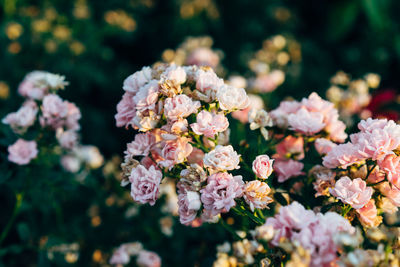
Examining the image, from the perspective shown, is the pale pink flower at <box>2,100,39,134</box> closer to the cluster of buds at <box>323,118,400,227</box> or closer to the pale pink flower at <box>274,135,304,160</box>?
the pale pink flower at <box>274,135,304,160</box>

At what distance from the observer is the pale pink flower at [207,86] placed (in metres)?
0.95

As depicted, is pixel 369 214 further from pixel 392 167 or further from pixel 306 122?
pixel 306 122

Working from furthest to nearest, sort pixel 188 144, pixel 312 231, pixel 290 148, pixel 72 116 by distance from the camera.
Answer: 1. pixel 72 116
2. pixel 290 148
3. pixel 188 144
4. pixel 312 231

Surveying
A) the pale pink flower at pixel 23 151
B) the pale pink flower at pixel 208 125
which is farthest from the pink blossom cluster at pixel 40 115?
the pale pink flower at pixel 208 125

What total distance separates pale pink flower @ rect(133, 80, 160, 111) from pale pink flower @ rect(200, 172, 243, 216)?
25 centimetres

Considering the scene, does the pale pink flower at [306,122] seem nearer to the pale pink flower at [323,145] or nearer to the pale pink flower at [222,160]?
the pale pink flower at [323,145]

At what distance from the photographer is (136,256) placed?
1428 mm

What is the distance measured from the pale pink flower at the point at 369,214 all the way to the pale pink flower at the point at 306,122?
0.84 ft

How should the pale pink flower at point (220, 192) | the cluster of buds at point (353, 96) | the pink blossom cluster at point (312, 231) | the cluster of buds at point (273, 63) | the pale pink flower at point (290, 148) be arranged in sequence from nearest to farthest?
the pink blossom cluster at point (312, 231) < the pale pink flower at point (220, 192) < the pale pink flower at point (290, 148) < the cluster of buds at point (353, 96) < the cluster of buds at point (273, 63)

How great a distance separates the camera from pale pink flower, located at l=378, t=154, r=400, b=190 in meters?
0.85

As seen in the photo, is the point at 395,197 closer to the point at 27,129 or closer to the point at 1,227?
the point at 27,129

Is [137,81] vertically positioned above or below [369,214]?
above

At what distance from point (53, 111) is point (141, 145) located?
458 mm

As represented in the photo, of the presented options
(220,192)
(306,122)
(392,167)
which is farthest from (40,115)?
(392,167)
